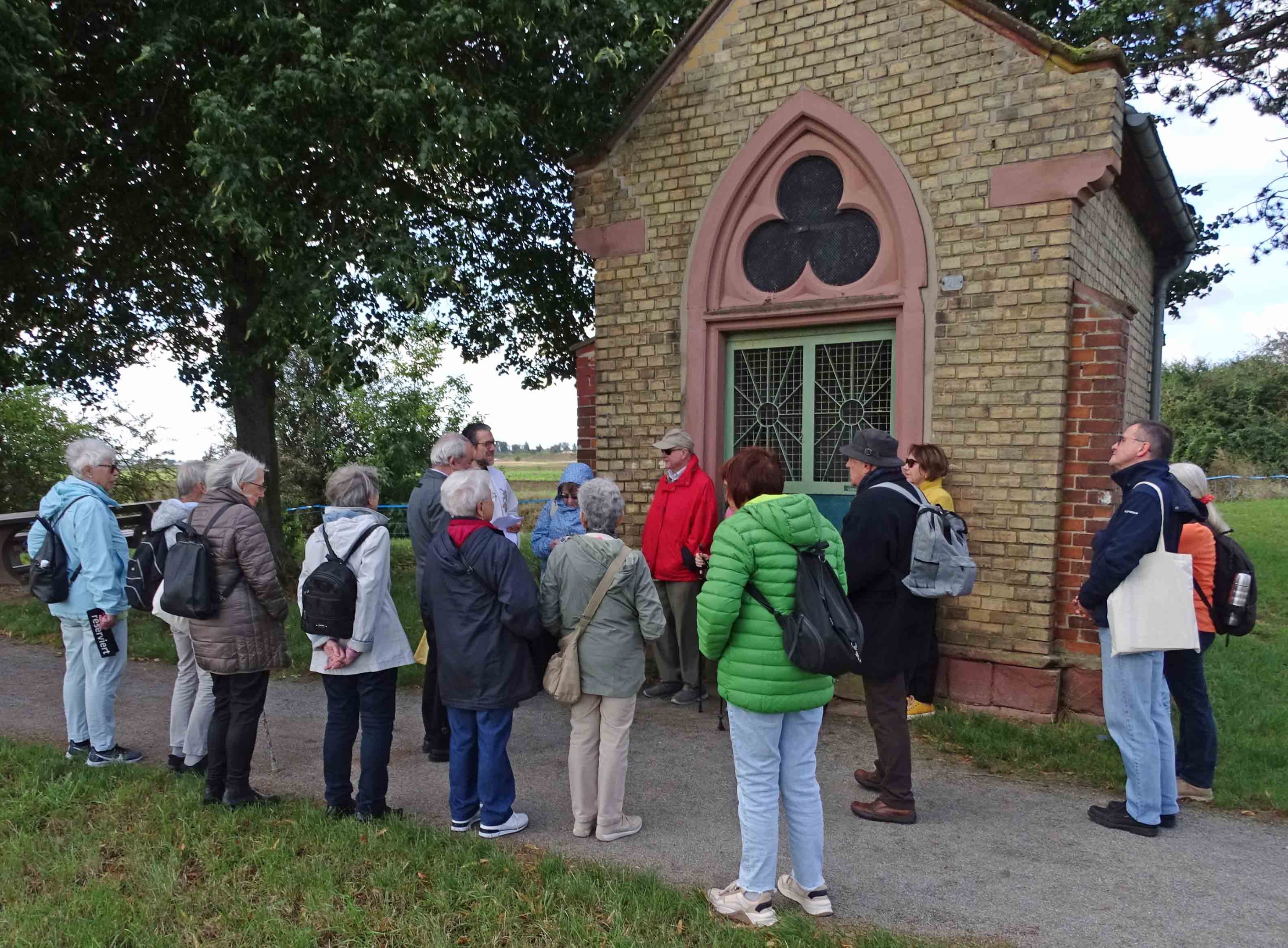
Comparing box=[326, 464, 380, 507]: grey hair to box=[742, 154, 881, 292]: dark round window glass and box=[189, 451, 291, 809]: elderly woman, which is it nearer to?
box=[189, 451, 291, 809]: elderly woman

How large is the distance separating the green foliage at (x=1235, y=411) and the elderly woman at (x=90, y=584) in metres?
30.1

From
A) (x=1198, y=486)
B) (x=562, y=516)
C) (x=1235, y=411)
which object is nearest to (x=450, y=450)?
(x=562, y=516)

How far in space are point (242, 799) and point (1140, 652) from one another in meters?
4.21

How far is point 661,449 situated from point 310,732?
2966 millimetres

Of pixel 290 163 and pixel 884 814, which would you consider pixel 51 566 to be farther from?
pixel 884 814

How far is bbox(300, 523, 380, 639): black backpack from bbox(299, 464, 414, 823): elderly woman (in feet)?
0.06

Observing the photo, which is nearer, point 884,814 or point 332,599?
point 332,599

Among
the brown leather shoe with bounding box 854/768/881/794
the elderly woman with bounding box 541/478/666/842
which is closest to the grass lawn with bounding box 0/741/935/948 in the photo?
the elderly woman with bounding box 541/478/666/842

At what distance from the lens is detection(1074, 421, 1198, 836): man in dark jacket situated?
13.1ft

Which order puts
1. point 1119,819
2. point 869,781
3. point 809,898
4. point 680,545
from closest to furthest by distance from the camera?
point 809,898 < point 1119,819 < point 869,781 < point 680,545

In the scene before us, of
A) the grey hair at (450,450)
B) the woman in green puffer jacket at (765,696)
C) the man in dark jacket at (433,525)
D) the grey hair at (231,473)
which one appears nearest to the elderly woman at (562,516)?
the man in dark jacket at (433,525)

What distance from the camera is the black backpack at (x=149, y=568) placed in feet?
15.4

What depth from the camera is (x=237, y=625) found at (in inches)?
164

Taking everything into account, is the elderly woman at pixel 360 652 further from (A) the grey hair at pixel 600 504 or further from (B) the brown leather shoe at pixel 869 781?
(B) the brown leather shoe at pixel 869 781
